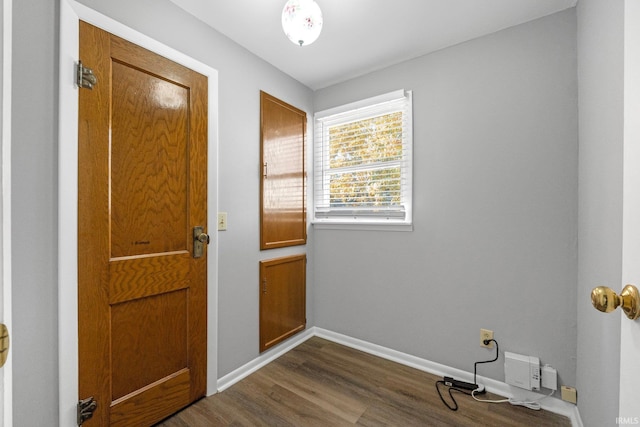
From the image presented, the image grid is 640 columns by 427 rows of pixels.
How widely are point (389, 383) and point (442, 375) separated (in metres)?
0.42

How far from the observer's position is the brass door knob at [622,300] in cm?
53

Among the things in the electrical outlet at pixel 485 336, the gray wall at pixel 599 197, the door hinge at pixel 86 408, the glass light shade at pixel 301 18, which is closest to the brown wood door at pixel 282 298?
the door hinge at pixel 86 408

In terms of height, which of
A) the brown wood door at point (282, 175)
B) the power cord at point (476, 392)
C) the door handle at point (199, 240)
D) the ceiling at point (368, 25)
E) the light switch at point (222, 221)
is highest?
the ceiling at point (368, 25)

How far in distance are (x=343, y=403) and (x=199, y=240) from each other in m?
1.37

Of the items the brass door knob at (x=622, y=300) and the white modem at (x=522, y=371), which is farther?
the white modem at (x=522, y=371)

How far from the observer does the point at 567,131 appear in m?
1.63

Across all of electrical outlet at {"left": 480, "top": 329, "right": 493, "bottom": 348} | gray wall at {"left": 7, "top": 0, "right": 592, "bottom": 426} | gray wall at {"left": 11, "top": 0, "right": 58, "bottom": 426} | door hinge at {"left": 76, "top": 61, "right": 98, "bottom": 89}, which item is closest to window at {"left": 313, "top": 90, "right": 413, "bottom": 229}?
gray wall at {"left": 7, "top": 0, "right": 592, "bottom": 426}

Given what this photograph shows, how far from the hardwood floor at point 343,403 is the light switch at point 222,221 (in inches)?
43.0

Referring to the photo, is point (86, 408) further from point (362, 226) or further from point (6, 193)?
point (362, 226)

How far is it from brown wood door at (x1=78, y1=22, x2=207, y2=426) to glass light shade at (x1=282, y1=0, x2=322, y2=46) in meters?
0.70

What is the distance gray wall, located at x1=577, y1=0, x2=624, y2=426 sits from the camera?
104 cm

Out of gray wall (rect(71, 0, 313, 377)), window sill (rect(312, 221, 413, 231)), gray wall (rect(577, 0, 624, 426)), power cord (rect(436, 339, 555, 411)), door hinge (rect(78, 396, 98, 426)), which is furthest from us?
window sill (rect(312, 221, 413, 231))

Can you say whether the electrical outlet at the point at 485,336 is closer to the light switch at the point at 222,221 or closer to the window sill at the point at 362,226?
the window sill at the point at 362,226

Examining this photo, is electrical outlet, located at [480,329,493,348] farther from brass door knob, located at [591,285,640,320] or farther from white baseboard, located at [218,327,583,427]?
brass door knob, located at [591,285,640,320]
